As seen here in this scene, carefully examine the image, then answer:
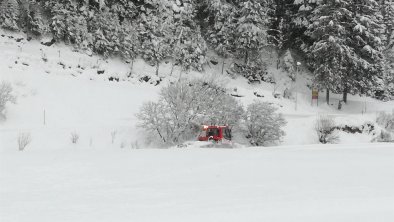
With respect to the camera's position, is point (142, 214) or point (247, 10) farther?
point (247, 10)

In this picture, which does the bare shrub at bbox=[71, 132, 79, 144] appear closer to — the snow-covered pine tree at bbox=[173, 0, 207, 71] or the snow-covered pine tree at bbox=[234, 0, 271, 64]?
the snow-covered pine tree at bbox=[173, 0, 207, 71]

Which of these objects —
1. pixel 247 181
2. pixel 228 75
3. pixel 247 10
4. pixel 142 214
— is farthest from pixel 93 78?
pixel 142 214

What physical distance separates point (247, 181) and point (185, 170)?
1.95 m

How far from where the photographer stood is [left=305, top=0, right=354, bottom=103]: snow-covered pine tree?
4419 cm

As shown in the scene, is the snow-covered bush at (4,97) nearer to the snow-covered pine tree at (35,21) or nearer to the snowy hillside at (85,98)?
the snowy hillside at (85,98)

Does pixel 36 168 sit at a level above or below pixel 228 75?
below

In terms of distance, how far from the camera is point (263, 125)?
3069 cm

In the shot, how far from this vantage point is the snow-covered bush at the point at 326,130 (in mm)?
31509

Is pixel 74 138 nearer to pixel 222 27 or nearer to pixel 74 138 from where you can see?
pixel 74 138

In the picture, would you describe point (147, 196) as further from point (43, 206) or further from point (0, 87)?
point (0, 87)

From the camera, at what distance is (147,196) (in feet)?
27.7

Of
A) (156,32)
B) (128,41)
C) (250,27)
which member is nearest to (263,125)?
(128,41)

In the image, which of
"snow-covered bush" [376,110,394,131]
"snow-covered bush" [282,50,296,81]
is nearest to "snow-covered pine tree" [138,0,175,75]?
"snow-covered bush" [282,50,296,81]

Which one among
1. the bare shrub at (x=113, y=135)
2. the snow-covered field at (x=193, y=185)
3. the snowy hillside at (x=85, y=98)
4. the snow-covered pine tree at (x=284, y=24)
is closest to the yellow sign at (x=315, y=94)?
the snowy hillside at (x=85, y=98)
